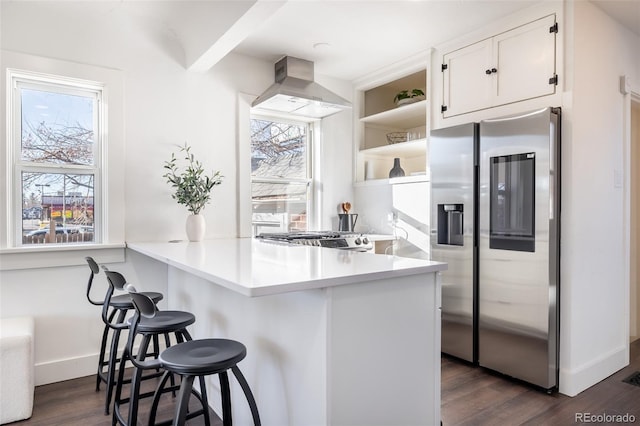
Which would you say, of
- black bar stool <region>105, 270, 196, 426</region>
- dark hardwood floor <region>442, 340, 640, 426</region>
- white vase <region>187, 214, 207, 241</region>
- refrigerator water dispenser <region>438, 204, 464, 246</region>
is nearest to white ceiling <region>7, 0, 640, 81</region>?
white vase <region>187, 214, 207, 241</region>

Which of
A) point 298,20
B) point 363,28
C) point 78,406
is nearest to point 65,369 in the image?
point 78,406

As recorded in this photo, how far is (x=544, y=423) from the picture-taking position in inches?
83.7

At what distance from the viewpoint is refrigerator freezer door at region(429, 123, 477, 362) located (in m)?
2.89

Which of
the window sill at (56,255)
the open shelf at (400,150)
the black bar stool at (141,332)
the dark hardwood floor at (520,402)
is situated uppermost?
the open shelf at (400,150)

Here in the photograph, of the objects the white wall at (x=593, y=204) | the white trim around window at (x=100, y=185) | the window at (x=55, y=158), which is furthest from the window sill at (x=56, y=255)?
the white wall at (x=593, y=204)

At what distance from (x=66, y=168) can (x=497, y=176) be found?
295 cm

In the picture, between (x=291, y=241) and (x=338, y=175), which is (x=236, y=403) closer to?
(x=291, y=241)

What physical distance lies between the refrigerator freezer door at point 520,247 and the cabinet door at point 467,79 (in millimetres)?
363

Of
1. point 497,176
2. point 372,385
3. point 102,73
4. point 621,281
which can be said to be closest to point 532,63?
point 497,176

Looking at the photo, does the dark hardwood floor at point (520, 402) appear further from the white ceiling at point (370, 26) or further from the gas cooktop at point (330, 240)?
the white ceiling at point (370, 26)

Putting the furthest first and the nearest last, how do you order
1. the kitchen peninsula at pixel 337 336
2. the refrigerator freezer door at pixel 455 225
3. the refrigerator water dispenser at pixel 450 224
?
1. the refrigerator water dispenser at pixel 450 224
2. the refrigerator freezer door at pixel 455 225
3. the kitchen peninsula at pixel 337 336

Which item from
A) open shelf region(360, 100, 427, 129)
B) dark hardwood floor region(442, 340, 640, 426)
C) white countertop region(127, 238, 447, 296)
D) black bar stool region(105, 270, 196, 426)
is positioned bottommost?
dark hardwood floor region(442, 340, 640, 426)

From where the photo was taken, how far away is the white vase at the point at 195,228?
2977 mm

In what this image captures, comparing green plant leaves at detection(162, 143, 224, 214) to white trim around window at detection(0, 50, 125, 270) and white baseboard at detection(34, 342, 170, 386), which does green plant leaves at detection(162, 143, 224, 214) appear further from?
white baseboard at detection(34, 342, 170, 386)
